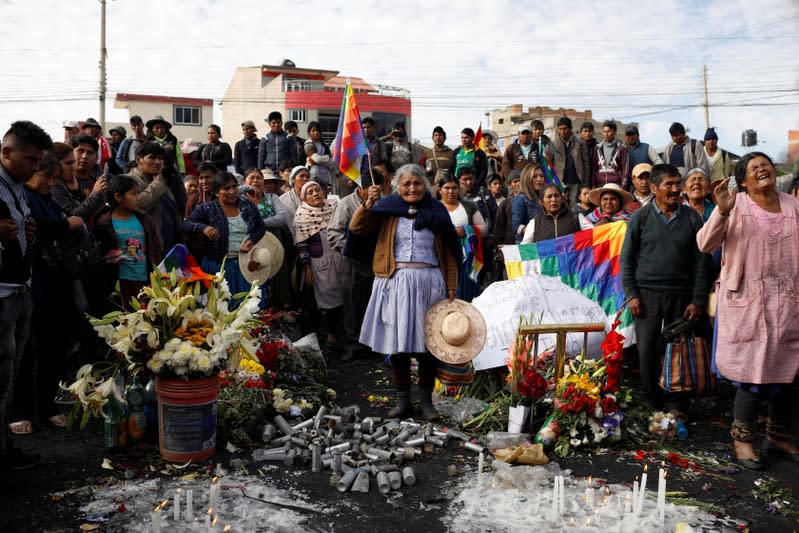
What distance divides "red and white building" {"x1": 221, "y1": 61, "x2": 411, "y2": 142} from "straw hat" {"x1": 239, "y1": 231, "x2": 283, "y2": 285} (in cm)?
3309

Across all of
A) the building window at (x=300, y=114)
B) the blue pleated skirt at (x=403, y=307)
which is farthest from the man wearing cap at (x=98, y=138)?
the building window at (x=300, y=114)

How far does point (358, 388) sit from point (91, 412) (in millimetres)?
2830

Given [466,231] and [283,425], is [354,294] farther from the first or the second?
[283,425]

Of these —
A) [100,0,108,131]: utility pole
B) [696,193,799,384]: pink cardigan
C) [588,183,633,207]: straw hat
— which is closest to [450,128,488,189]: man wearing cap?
[588,183,633,207]: straw hat

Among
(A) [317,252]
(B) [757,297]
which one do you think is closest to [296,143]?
(A) [317,252]

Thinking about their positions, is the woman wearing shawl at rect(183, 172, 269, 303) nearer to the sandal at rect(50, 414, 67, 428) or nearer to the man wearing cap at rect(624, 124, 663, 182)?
the sandal at rect(50, 414, 67, 428)

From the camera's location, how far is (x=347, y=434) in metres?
5.61

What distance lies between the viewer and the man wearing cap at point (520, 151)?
1223 cm

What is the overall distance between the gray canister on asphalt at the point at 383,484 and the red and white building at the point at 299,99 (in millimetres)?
36665

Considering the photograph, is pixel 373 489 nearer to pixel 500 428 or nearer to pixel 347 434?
pixel 347 434

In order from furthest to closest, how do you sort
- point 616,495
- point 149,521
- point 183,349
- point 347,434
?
point 347,434
point 183,349
point 616,495
point 149,521

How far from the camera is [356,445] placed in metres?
5.30

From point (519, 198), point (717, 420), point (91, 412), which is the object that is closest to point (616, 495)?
point (717, 420)

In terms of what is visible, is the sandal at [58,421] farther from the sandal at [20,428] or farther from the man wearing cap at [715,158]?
the man wearing cap at [715,158]
